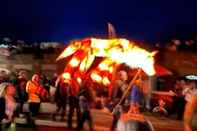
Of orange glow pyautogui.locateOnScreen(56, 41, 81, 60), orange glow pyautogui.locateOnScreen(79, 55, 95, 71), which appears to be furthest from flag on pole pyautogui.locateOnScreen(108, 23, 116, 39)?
orange glow pyautogui.locateOnScreen(56, 41, 81, 60)

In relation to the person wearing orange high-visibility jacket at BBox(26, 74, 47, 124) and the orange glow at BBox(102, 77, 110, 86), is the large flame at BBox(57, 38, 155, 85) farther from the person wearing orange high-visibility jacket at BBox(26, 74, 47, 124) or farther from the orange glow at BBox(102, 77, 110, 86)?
the person wearing orange high-visibility jacket at BBox(26, 74, 47, 124)

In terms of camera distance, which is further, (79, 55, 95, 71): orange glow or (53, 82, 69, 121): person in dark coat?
(53, 82, 69, 121): person in dark coat

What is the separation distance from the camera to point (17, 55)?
741cm

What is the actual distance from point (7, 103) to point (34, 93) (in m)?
0.40

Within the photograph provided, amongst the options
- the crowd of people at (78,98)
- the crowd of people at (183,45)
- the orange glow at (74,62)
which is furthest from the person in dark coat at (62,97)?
the crowd of people at (183,45)

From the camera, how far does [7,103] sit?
7.52m

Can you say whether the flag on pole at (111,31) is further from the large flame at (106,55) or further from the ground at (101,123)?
the ground at (101,123)

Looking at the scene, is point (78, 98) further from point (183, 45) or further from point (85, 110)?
point (183, 45)

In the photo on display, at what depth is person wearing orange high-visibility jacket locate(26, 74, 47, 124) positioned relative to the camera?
24.2 ft

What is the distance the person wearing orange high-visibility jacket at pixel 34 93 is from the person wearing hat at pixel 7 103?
0.24 meters

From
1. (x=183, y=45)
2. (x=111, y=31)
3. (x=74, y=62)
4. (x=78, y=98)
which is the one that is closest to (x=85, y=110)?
(x=78, y=98)

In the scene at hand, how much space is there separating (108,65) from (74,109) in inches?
33.7

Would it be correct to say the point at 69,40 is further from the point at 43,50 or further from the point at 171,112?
the point at 171,112

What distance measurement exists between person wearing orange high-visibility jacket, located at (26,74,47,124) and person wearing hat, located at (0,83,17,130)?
236 mm
